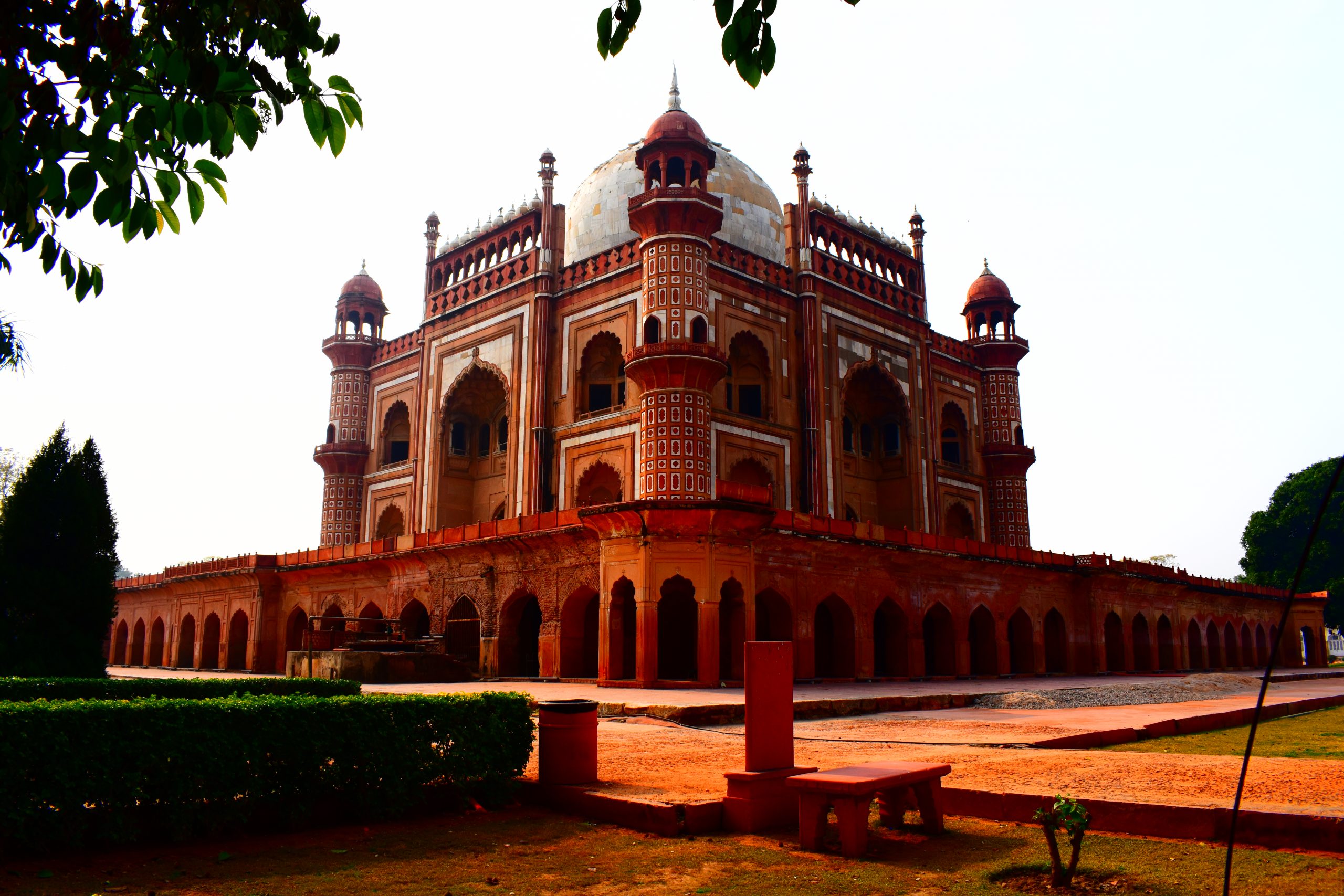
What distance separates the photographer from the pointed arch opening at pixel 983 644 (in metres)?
24.3

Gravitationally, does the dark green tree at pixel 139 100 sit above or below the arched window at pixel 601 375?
below

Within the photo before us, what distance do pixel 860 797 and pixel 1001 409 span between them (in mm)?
31085

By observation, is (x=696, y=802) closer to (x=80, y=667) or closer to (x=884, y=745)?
(x=884, y=745)

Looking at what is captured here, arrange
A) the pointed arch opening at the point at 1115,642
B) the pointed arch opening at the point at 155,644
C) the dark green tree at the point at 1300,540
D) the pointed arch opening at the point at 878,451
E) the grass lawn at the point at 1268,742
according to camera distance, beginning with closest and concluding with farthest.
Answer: the grass lawn at the point at 1268,742
the pointed arch opening at the point at 1115,642
the pointed arch opening at the point at 878,451
the pointed arch opening at the point at 155,644
the dark green tree at the point at 1300,540

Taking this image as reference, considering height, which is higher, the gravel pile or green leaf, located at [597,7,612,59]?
green leaf, located at [597,7,612,59]

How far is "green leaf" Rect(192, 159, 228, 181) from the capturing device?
3373 mm

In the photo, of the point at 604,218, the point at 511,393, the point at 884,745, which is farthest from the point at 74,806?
the point at 604,218

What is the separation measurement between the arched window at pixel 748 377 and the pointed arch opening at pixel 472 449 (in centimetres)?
710

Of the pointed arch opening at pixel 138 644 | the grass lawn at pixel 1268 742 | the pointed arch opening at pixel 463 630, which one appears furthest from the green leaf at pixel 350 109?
the pointed arch opening at pixel 138 644

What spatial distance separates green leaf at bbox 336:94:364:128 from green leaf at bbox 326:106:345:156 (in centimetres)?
3

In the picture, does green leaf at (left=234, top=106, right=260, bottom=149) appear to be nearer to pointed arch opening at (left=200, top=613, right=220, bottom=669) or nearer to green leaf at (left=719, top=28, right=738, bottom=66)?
green leaf at (left=719, top=28, right=738, bottom=66)

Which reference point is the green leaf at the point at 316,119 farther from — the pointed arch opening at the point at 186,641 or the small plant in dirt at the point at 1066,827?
the pointed arch opening at the point at 186,641

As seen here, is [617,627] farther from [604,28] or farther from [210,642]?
[210,642]

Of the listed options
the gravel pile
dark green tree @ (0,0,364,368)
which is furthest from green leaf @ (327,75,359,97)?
the gravel pile
